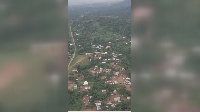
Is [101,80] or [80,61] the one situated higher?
[80,61]

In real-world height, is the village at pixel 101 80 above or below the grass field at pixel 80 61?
below

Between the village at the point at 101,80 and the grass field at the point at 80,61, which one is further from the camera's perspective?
the grass field at the point at 80,61

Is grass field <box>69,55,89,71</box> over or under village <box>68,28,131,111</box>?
over

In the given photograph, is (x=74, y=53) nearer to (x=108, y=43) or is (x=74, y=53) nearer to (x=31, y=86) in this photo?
(x=108, y=43)

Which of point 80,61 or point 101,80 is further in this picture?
point 80,61

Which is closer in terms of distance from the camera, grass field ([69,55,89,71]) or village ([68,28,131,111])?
village ([68,28,131,111])

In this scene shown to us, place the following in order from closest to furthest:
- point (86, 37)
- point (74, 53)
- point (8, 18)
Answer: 1. point (8, 18)
2. point (74, 53)
3. point (86, 37)

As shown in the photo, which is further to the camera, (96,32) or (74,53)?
(96,32)

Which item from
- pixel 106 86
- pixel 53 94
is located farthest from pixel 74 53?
pixel 53 94
